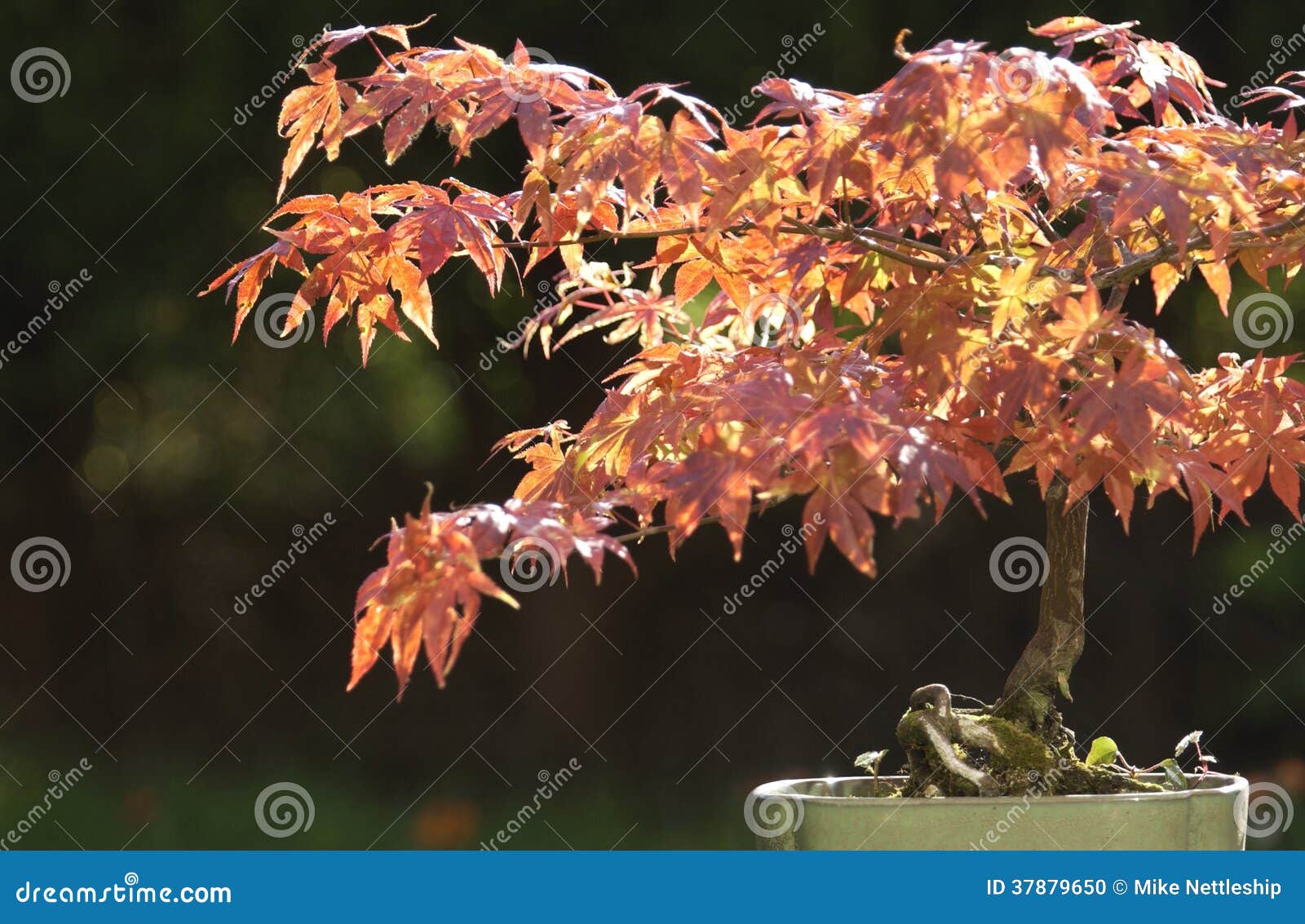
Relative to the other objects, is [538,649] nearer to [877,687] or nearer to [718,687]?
[718,687]

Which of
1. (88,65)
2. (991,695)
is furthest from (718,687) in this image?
(88,65)

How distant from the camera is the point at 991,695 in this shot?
317cm

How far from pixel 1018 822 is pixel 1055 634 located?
32 cm
